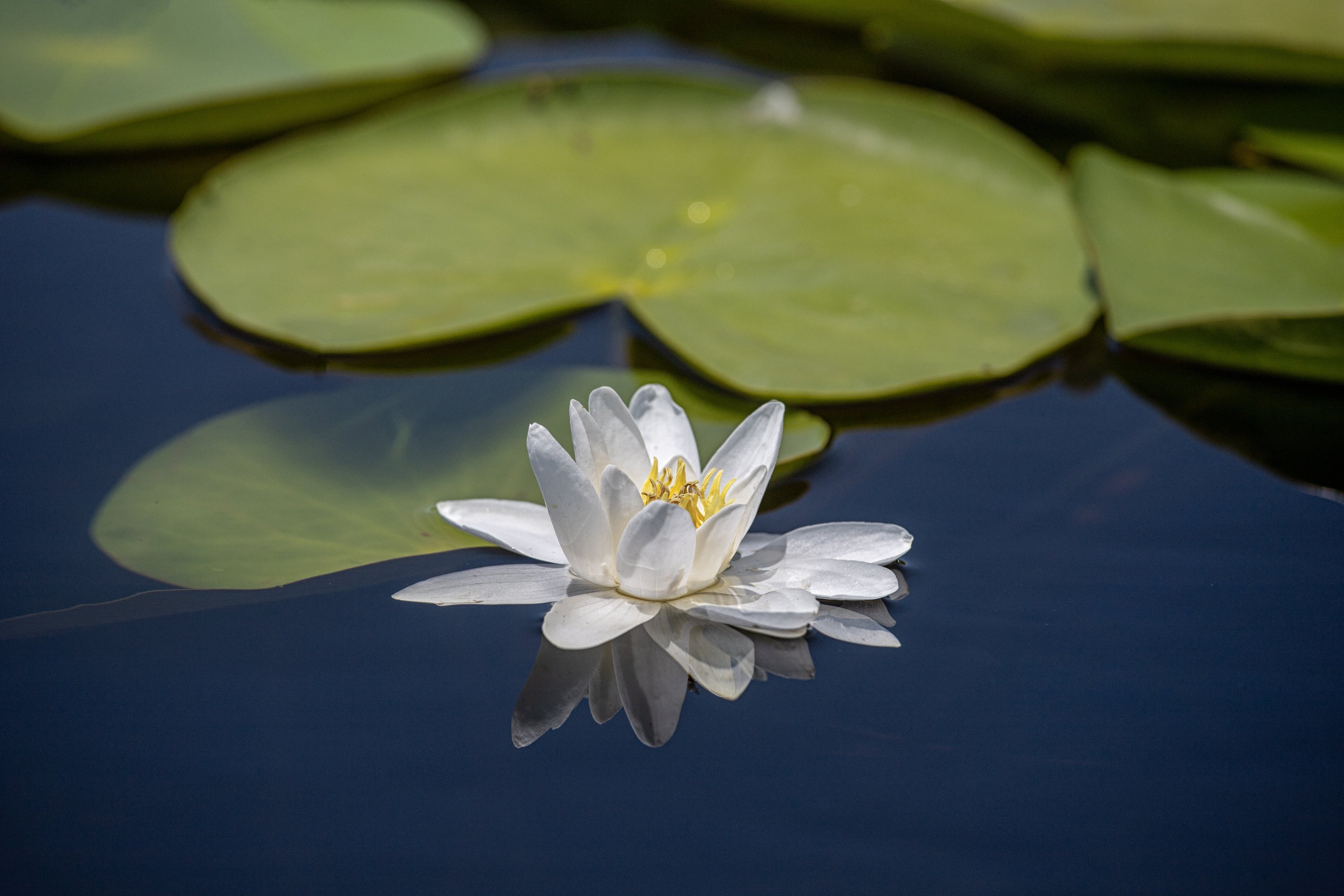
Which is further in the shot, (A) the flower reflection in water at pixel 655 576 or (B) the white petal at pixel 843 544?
(B) the white petal at pixel 843 544

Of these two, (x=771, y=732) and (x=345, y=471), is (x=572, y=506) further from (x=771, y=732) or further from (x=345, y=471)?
(x=345, y=471)

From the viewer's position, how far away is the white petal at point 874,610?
5.01 feet

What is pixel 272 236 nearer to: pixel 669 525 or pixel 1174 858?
pixel 669 525

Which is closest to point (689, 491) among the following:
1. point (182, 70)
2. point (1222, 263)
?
point (1222, 263)

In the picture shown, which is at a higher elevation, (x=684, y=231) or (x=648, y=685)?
(x=684, y=231)

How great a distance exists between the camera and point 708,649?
143 cm

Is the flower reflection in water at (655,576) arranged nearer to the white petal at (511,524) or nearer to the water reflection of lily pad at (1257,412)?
the white petal at (511,524)

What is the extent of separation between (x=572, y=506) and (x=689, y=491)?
21cm

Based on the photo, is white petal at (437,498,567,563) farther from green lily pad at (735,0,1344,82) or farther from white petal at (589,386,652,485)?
green lily pad at (735,0,1344,82)

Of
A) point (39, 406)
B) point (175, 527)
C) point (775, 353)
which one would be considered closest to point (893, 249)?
point (775, 353)

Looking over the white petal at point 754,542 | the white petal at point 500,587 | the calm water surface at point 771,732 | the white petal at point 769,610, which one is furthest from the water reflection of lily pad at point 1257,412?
the white petal at point 500,587

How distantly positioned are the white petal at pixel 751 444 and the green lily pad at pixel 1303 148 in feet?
7.75

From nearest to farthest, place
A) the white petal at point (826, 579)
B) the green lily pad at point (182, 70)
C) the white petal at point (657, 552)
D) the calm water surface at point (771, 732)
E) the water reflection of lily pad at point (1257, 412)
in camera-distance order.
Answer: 1. the calm water surface at point (771, 732)
2. the white petal at point (657, 552)
3. the white petal at point (826, 579)
4. the water reflection of lily pad at point (1257, 412)
5. the green lily pad at point (182, 70)

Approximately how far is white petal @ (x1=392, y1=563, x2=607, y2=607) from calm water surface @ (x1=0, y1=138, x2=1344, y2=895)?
0.09 meters
